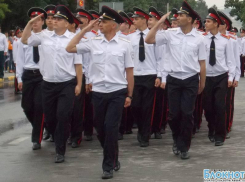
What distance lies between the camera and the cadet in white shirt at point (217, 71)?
10.8 meters

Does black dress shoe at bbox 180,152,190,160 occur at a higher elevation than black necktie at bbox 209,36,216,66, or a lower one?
lower

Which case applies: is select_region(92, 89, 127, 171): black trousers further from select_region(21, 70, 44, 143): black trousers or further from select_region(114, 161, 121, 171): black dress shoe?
select_region(21, 70, 44, 143): black trousers

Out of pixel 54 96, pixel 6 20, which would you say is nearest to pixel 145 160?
pixel 54 96

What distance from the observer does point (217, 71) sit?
428 inches

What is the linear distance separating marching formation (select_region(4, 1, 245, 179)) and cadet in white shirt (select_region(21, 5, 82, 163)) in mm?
14

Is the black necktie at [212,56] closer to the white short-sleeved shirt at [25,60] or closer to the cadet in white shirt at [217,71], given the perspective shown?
the cadet in white shirt at [217,71]

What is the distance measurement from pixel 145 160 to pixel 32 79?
2.33 m

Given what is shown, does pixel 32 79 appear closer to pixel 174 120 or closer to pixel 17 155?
pixel 17 155

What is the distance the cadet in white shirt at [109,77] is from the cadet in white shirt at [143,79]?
2494 millimetres

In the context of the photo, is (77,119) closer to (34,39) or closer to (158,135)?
(158,135)

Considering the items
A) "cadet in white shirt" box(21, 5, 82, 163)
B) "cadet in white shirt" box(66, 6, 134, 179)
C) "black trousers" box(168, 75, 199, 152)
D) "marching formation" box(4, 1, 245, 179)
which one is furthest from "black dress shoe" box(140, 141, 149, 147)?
"cadet in white shirt" box(66, 6, 134, 179)

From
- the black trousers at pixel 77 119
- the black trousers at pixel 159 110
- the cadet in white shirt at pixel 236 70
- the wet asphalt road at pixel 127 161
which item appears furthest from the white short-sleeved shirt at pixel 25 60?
the cadet in white shirt at pixel 236 70

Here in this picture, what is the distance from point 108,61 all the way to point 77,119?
2732 millimetres

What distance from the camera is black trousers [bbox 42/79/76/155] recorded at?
9.33 m
